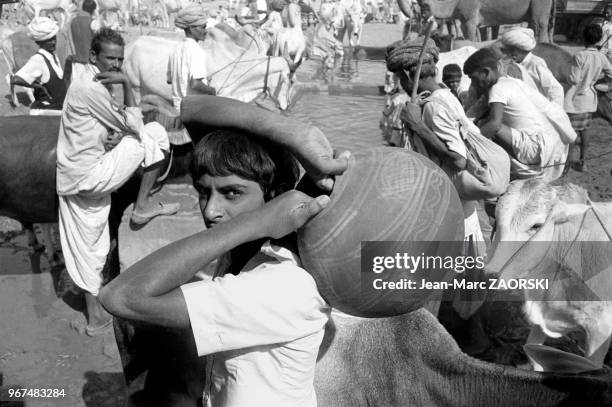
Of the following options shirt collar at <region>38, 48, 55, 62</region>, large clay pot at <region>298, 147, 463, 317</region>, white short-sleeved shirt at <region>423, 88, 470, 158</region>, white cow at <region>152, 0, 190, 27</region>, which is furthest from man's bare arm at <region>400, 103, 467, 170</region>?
white cow at <region>152, 0, 190, 27</region>

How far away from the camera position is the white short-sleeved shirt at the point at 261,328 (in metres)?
1.44

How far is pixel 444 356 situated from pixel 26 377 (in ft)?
10.5

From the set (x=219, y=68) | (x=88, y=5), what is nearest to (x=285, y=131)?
(x=219, y=68)

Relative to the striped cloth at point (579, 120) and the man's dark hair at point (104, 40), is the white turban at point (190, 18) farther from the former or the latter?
the striped cloth at point (579, 120)

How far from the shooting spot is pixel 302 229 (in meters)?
1.53

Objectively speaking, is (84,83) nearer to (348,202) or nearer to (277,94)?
(348,202)

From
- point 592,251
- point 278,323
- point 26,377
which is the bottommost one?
point 26,377

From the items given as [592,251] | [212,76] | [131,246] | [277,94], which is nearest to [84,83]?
[131,246]

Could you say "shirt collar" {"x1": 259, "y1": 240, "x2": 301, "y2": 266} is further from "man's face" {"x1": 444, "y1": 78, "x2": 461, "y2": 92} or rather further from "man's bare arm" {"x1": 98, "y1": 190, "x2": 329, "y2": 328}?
"man's face" {"x1": 444, "y1": 78, "x2": 461, "y2": 92}

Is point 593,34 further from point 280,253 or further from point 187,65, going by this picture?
point 280,253

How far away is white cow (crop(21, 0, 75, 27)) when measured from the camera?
16.6 meters

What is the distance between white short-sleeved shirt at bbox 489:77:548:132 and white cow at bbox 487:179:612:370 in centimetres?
132

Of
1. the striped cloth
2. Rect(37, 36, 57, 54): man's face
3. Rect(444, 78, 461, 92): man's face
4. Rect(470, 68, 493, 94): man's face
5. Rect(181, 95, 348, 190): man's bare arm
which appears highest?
Rect(181, 95, 348, 190): man's bare arm

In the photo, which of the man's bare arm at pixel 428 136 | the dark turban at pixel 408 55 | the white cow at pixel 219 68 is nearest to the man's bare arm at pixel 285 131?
the man's bare arm at pixel 428 136
